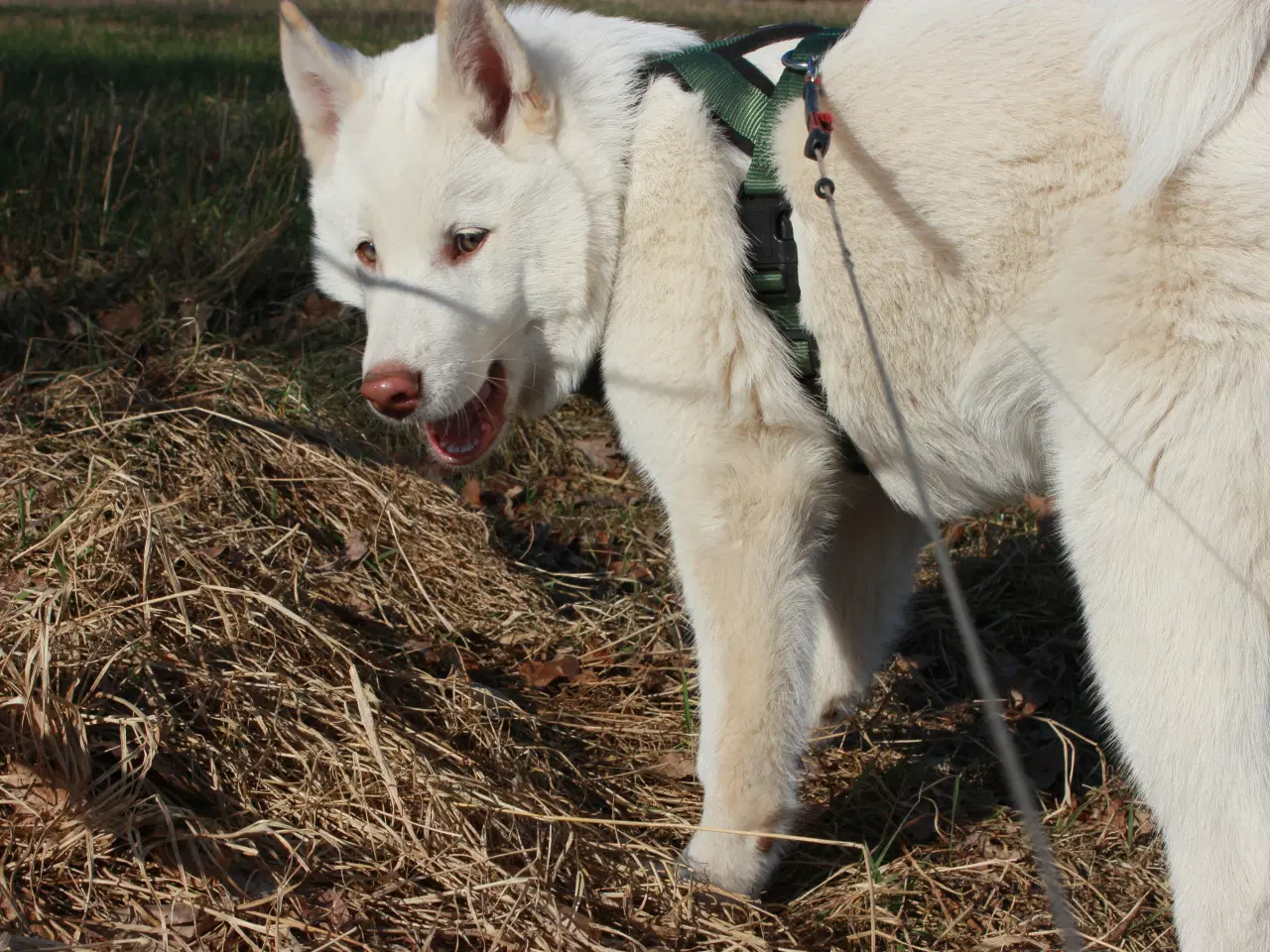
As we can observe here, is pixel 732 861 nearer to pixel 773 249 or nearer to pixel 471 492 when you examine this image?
Answer: pixel 773 249

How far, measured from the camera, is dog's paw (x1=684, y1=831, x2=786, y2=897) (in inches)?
96.5

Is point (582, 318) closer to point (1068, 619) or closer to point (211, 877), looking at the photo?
point (211, 877)

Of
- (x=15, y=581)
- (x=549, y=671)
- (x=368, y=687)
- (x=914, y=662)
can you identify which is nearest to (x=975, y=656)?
(x=368, y=687)

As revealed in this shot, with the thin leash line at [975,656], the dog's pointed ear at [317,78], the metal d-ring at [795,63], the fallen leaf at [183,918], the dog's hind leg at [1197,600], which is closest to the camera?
the thin leash line at [975,656]

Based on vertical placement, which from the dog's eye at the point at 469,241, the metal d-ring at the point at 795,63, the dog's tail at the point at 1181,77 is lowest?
the dog's eye at the point at 469,241

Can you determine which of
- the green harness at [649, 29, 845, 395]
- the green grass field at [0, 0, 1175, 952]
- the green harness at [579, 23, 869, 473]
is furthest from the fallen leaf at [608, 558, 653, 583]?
the green harness at [649, 29, 845, 395]

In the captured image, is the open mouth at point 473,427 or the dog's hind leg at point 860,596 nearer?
the open mouth at point 473,427

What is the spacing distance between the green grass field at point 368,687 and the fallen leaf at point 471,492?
0.04 meters

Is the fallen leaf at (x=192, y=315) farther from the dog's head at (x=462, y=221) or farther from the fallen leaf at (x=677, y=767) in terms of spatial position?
the fallen leaf at (x=677, y=767)

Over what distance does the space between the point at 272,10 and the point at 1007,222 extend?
13.3 metres

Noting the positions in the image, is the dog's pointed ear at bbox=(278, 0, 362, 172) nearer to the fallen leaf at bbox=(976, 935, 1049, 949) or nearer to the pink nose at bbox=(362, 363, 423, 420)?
the pink nose at bbox=(362, 363, 423, 420)

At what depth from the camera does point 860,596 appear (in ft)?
10.1

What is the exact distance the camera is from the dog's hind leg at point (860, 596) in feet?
9.86

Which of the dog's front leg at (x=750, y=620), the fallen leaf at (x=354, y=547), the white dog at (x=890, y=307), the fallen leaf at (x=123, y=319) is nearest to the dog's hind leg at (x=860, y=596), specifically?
the white dog at (x=890, y=307)
